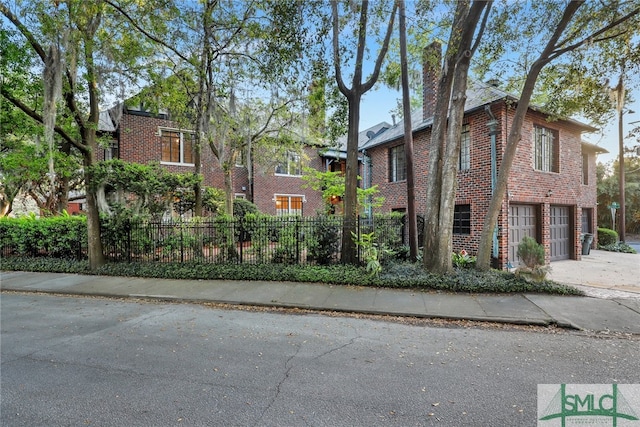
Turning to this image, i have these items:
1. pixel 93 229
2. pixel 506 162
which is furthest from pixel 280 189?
pixel 506 162

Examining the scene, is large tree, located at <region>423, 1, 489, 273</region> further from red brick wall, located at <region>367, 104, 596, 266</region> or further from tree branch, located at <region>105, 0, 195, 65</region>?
tree branch, located at <region>105, 0, 195, 65</region>

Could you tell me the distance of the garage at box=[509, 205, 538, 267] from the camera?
416 inches

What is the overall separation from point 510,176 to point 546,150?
117 inches

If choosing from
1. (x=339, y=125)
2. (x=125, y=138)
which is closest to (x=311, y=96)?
(x=339, y=125)

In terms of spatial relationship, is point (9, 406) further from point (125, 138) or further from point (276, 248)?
point (125, 138)

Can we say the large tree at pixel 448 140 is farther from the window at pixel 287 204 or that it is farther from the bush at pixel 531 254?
the window at pixel 287 204

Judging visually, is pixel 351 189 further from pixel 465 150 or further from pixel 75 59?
pixel 75 59

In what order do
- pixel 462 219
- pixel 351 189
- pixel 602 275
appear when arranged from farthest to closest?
1. pixel 462 219
2. pixel 602 275
3. pixel 351 189

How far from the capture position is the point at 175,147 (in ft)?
56.7

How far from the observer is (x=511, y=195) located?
33.2 ft

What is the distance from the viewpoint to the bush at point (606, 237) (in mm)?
17375

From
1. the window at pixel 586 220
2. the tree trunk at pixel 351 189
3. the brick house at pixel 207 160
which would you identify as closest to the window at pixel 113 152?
the brick house at pixel 207 160

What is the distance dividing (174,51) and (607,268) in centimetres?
1549

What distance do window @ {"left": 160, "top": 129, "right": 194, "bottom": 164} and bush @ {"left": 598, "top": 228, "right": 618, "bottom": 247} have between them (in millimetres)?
23153
